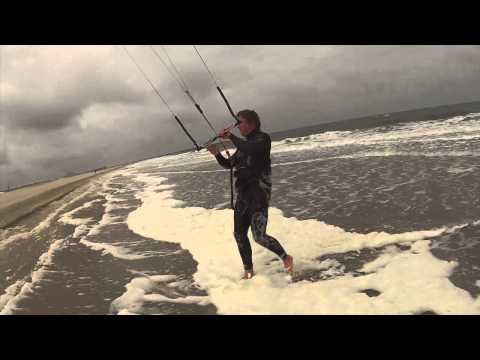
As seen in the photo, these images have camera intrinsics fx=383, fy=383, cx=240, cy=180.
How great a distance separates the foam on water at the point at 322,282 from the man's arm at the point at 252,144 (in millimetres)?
1775

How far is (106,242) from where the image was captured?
8.52 metres

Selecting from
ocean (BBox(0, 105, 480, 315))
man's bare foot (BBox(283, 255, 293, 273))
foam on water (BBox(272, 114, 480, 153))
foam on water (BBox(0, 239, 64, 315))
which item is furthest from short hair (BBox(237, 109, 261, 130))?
foam on water (BBox(272, 114, 480, 153))

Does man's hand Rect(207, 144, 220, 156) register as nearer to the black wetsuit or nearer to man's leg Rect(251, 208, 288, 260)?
the black wetsuit

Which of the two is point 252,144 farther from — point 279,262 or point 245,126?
point 279,262

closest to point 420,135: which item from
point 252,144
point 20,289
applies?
point 252,144

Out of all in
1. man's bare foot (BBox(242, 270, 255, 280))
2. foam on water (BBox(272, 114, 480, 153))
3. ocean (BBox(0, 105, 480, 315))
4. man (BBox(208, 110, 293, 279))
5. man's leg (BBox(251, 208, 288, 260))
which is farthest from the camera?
foam on water (BBox(272, 114, 480, 153))

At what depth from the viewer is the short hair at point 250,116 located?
4983 mm

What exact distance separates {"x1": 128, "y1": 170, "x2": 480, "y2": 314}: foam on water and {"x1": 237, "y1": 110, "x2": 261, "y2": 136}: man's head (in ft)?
6.76

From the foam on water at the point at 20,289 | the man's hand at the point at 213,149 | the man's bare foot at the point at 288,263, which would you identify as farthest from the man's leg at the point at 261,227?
the foam on water at the point at 20,289

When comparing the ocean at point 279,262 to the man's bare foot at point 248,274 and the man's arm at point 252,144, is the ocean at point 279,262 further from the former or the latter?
the man's arm at point 252,144

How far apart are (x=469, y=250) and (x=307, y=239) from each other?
252cm

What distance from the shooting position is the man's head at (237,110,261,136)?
4980mm
